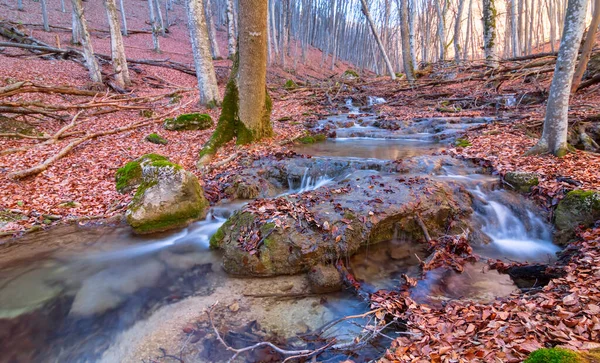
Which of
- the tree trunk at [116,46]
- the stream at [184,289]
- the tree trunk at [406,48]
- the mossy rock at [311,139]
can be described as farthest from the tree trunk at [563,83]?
the tree trunk at [116,46]

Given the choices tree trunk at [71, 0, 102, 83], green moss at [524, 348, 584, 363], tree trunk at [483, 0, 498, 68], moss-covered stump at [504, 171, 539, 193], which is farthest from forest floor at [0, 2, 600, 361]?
tree trunk at [483, 0, 498, 68]

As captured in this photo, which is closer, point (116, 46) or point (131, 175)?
point (131, 175)

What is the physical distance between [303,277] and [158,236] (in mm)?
3003

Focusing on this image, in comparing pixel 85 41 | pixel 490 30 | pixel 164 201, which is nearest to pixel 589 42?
pixel 490 30

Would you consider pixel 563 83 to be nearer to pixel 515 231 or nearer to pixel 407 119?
pixel 515 231

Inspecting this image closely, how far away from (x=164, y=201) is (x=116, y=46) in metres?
12.4

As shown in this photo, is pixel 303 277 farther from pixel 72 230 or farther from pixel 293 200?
pixel 72 230

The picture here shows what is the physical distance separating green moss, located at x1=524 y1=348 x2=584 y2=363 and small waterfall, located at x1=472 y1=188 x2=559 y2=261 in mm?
3570

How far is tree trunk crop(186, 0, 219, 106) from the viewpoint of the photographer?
38.0 feet

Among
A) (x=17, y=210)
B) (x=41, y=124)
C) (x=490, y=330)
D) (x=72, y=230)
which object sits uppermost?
(x=41, y=124)

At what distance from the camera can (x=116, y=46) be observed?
48.2 feet

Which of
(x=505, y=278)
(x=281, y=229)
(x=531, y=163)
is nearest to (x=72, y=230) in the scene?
(x=281, y=229)

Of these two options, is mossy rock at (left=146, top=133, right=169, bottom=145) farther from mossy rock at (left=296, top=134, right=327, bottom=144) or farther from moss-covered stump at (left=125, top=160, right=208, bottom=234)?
mossy rock at (left=296, top=134, right=327, bottom=144)

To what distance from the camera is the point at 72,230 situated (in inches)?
231
